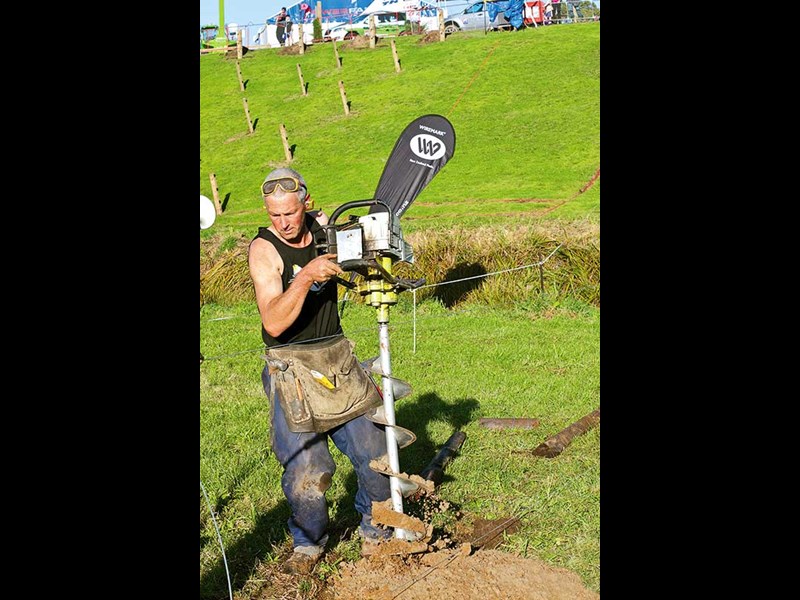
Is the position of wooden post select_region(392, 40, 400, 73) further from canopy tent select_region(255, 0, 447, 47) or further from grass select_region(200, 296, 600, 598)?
grass select_region(200, 296, 600, 598)

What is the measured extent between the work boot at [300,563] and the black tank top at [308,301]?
1.20 metres

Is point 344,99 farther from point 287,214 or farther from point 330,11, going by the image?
point 287,214

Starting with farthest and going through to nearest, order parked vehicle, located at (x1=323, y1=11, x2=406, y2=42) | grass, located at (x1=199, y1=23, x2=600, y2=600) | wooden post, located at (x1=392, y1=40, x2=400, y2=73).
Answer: parked vehicle, located at (x1=323, y1=11, x2=406, y2=42), wooden post, located at (x1=392, y1=40, x2=400, y2=73), grass, located at (x1=199, y1=23, x2=600, y2=600)

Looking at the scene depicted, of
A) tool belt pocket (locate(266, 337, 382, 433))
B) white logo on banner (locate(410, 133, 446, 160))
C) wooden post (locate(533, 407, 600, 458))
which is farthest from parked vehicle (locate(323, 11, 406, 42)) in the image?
tool belt pocket (locate(266, 337, 382, 433))

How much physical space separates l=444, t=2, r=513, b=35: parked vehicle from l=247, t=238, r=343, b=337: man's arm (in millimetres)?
32685

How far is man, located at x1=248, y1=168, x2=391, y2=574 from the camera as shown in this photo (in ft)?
13.4

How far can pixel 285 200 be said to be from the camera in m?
4.09

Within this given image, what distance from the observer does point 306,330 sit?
4344mm

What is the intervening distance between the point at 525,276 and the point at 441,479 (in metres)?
6.90

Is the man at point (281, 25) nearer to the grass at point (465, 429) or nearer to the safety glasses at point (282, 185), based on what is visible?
the grass at point (465, 429)

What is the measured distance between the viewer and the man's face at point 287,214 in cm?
409

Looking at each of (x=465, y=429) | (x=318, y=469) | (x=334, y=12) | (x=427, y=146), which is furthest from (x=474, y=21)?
(x=318, y=469)
